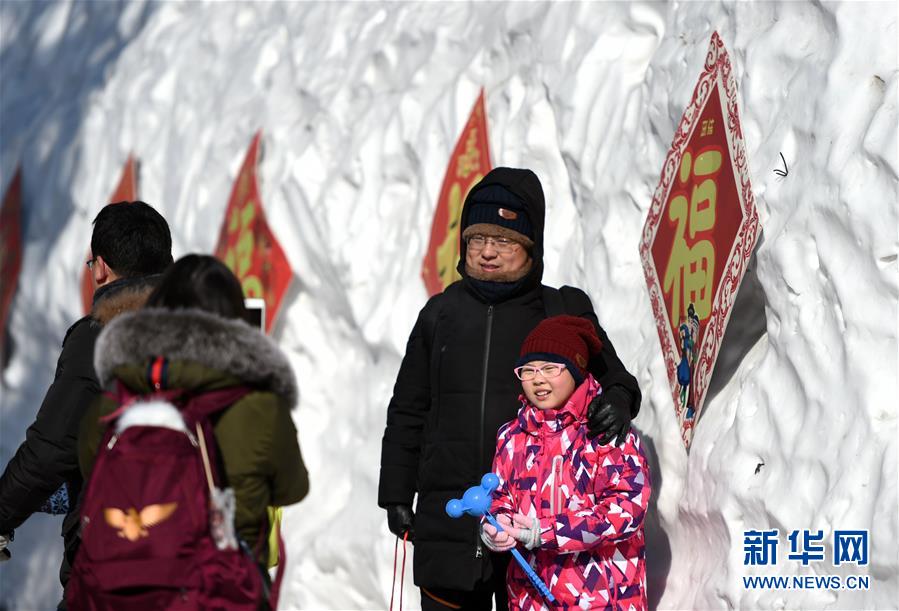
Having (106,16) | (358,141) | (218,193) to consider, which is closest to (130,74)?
(106,16)

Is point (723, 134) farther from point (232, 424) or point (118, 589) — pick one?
point (118, 589)

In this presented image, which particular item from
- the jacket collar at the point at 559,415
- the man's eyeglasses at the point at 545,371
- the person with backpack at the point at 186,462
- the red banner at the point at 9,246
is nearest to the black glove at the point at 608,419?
the jacket collar at the point at 559,415

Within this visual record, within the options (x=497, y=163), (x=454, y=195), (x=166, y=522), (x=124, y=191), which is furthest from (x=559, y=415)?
(x=124, y=191)

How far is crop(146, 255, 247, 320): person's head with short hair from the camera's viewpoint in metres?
3.24

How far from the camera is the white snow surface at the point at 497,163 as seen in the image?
163 inches

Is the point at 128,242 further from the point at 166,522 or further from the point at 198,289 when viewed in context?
the point at 166,522

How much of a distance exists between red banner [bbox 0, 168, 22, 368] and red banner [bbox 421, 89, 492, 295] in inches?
208

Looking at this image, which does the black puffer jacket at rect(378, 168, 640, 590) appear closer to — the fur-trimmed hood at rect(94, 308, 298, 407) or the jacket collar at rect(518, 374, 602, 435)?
the jacket collar at rect(518, 374, 602, 435)

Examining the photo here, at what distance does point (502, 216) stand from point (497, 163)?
2512mm

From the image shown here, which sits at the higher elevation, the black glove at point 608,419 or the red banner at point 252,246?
the red banner at point 252,246

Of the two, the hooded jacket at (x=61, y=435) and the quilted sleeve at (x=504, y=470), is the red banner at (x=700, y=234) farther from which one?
the hooded jacket at (x=61, y=435)

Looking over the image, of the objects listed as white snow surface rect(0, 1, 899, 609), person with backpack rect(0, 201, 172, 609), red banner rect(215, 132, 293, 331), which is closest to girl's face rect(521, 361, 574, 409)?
white snow surface rect(0, 1, 899, 609)

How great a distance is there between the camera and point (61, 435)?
3.91 m

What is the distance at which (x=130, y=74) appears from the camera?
35.1 feet
